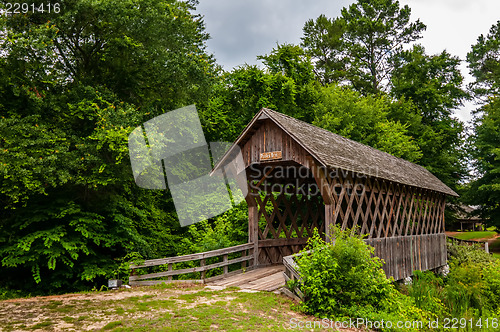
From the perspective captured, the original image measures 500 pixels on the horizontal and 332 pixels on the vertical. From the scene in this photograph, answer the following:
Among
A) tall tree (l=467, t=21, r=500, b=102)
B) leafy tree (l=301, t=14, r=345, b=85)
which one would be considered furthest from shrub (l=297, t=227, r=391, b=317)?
tall tree (l=467, t=21, r=500, b=102)

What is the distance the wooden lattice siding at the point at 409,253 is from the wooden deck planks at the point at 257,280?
2801 millimetres

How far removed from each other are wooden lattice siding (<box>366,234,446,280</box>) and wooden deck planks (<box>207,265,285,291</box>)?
2.80 m

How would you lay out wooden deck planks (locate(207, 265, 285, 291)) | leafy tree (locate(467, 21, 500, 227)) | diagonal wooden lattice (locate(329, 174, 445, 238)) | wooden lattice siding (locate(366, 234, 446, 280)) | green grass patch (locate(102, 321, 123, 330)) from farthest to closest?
leafy tree (locate(467, 21, 500, 227)), wooden lattice siding (locate(366, 234, 446, 280)), diagonal wooden lattice (locate(329, 174, 445, 238)), wooden deck planks (locate(207, 265, 285, 291)), green grass patch (locate(102, 321, 123, 330))

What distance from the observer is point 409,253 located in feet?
46.2

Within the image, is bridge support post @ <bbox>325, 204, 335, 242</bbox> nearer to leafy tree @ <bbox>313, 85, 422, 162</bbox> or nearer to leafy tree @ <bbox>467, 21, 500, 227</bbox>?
leafy tree @ <bbox>313, 85, 422, 162</bbox>

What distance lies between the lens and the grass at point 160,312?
6.37 metres

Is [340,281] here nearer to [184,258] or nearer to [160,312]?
[160,312]

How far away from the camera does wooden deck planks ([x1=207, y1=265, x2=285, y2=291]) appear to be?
9.47 meters

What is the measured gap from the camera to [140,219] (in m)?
14.3

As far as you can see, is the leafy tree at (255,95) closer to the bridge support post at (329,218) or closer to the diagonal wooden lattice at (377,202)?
the diagonal wooden lattice at (377,202)

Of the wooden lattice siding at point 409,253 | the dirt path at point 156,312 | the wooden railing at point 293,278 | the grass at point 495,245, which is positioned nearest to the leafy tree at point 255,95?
the wooden lattice siding at point 409,253

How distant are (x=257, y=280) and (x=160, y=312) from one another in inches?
142

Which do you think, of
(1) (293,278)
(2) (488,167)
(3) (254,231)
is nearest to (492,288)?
(3) (254,231)

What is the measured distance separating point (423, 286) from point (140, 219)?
32.8 feet
